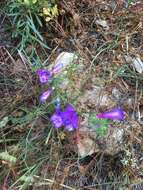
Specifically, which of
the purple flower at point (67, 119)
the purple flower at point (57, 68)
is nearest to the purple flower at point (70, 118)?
the purple flower at point (67, 119)

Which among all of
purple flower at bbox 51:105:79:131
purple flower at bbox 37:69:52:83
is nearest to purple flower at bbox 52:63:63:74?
purple flower at bbox 37:69:52:83

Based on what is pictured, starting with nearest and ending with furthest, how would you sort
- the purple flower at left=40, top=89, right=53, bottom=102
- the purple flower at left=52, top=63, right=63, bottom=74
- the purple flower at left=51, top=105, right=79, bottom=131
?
the purple flower at left=51, top=105, right=79, bottom=131 → the purple flower at left=40, top=89, right=53, bottom=102 → the purple flower at left=52, top=63, right=63, bottom=74

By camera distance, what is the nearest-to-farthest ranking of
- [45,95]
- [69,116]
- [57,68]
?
[69,116]
[45,95]
[57,68]

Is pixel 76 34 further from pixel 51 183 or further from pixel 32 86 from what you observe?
pixel 51 183

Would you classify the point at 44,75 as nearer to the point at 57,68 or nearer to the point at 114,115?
the point at 57,68

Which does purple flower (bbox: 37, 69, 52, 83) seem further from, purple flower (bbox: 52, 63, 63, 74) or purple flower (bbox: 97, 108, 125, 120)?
purple flower (bbox: 97, 108, 125, 120)

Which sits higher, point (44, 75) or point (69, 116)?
point (44, 75)

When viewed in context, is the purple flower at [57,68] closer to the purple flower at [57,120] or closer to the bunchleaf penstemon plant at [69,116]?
the bunchleaf penstemon plant at [69,116]

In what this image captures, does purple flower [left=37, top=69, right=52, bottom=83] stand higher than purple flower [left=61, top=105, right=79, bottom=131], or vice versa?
purple flower [left=37, top=69, right=52, bottom=83]

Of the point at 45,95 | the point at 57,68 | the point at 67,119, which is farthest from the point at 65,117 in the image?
the point at 57,68
